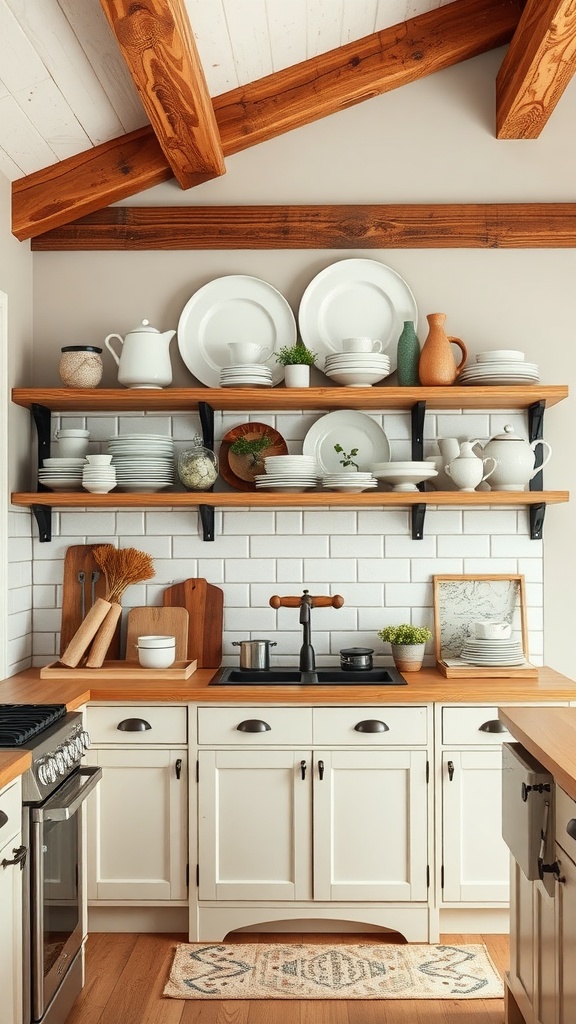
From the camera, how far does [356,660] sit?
136 inches

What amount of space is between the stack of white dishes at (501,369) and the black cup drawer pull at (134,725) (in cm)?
176

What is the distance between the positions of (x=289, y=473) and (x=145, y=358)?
71 centimetres

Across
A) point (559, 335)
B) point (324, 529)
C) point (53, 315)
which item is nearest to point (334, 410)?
point (324, 529)

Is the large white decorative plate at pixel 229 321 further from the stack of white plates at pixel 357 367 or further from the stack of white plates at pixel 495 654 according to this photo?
the stack of white plates at pixel 495 654

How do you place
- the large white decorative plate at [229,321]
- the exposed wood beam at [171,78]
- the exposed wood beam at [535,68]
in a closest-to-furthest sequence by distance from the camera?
the exposed wood beam at [171,78], the exposed wood beam at [535,68], the large white decorative plate at [229,321]

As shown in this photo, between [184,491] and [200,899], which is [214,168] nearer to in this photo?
[184,491]

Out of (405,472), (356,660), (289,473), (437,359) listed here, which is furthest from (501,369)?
(356,660)

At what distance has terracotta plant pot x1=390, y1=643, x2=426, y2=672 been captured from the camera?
138 inches

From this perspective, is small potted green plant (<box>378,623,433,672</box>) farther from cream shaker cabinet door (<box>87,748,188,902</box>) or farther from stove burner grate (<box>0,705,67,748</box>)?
stove burner grate (<box>0,705,67,748</box>)

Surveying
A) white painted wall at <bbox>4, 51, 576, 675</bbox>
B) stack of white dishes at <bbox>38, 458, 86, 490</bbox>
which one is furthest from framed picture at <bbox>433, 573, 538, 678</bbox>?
stack of white dishes at <bbox>38, 458, 86, 490</bbox>

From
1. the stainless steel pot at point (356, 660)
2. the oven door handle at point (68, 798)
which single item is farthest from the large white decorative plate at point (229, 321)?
the oven door handle at point (68, 798)

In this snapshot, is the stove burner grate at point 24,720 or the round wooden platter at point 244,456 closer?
the stove burner grate at point 24,720

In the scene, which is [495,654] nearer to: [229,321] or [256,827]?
[256,827]

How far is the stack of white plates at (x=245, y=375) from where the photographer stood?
11.4 feet
